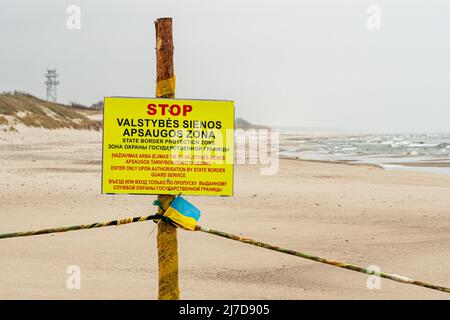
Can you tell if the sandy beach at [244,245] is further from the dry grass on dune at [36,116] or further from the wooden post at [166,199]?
the dry grass on dune at [36,116]

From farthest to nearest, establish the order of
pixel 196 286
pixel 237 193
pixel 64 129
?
1. pixel 64 129
2. pixel 237 193
3. pixel 196 286

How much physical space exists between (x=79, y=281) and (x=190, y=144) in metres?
3.23

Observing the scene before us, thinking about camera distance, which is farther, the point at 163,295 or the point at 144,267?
the point at 144,267

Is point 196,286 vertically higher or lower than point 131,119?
lower

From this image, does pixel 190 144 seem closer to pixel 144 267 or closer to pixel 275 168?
pixel 144 267

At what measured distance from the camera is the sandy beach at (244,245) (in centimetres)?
793

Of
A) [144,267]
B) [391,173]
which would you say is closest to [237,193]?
[144,267]

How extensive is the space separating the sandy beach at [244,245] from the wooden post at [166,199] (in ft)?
5.53

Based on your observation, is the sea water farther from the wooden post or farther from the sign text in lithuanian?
the sign text in lithuanian

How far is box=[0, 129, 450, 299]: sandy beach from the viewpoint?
7.93m

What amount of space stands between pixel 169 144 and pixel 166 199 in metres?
0.50

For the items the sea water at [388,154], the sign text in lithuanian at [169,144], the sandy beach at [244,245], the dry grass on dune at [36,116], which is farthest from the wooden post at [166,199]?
the dry grass on dune at [36,116]

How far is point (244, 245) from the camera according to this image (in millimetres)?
10227

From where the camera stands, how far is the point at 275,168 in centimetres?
2527
